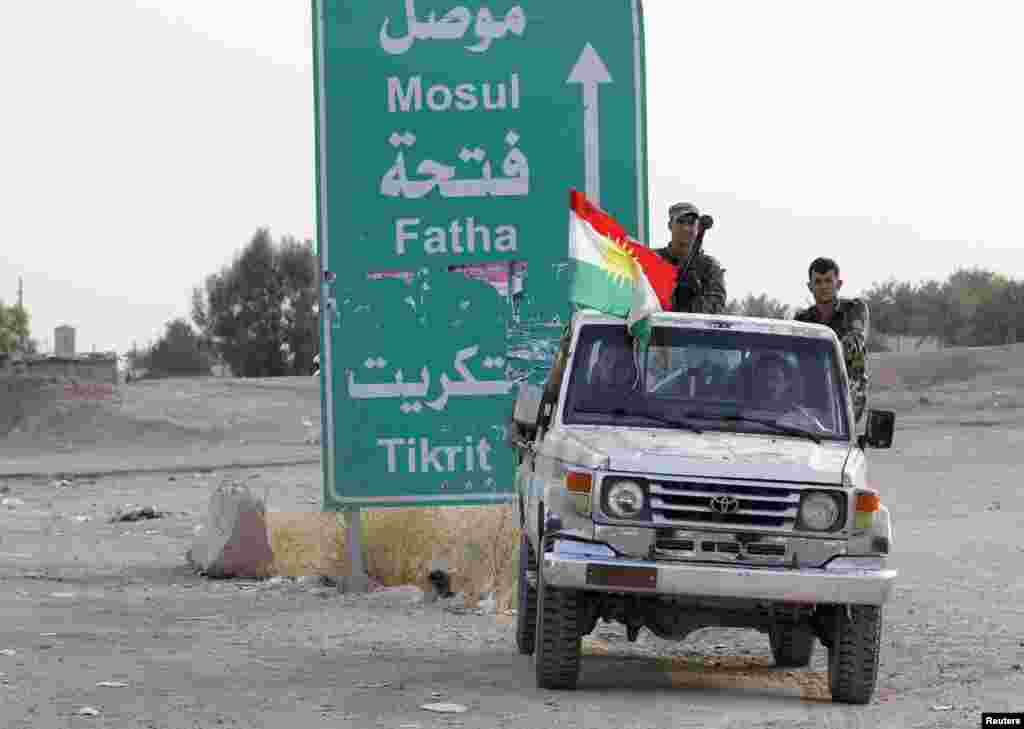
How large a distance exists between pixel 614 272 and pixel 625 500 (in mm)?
1986

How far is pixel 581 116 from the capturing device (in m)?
14.8

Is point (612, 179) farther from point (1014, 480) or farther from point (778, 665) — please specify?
point (1014, 480)

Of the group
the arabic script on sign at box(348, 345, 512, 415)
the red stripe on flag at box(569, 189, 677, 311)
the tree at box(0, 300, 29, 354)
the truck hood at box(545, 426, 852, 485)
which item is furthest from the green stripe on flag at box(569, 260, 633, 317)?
the tree at box(0, 300, 29, 354)

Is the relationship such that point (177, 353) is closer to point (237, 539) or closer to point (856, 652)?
point (237, 539)

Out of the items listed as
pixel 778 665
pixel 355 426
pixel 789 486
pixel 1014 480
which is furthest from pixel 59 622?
pixel 1014 480

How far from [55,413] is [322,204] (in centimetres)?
3205

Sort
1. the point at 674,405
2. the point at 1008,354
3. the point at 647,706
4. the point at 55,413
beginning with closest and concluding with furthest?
the point at 647,706 → the point at 674,405 → the point at 55,413 → the point at 1008,354

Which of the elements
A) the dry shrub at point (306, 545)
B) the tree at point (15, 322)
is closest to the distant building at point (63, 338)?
the tree at point (15, 322)

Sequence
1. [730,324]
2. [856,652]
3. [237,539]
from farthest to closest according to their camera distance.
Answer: [237,539] → [730,324] → [856,652]

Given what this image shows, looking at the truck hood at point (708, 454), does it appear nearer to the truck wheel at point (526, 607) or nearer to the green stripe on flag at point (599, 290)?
the green stripe on flag at point (599, 290)

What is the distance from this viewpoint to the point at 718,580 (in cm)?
927

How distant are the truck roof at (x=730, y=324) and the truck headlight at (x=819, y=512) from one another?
4.77 ft

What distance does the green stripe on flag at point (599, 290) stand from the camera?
10.8 m

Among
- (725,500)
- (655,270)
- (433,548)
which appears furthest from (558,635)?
(433,548)
